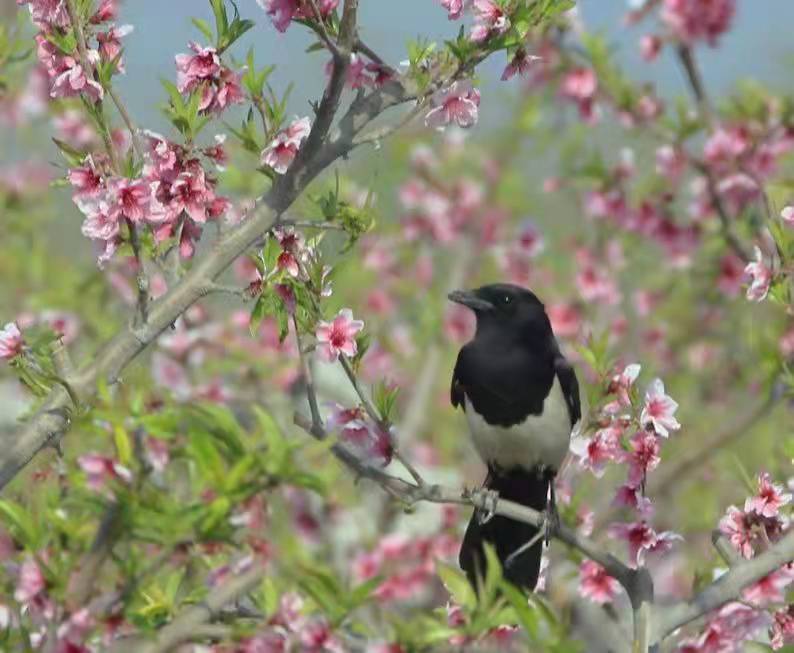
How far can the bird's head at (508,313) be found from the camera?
5504mm

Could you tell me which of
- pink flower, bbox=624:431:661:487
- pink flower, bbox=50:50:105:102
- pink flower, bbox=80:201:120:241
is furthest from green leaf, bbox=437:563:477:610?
pink flower, bbox=50:50:105:102

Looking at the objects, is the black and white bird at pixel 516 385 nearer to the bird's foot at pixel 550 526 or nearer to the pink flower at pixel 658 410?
the bird's foot at pixel 550 526

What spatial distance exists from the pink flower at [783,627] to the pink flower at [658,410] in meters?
0.62

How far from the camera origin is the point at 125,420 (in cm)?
297

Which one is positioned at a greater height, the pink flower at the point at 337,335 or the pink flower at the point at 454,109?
the pink flower at the point at 454,109

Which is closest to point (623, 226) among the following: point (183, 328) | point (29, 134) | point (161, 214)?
point (183, 328)

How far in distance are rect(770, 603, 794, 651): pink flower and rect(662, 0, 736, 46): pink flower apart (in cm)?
449

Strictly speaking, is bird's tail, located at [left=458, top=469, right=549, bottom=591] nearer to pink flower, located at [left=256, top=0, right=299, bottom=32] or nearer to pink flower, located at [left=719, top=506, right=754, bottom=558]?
pink flower, located at [left=719, top=506, right=754, bottom=558]

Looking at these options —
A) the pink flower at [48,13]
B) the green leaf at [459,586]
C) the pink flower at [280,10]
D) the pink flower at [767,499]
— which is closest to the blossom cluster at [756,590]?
the pink flower at [767,499]

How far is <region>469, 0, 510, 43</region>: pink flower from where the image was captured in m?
3.63

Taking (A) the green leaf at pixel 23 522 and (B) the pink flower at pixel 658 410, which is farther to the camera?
(B) the pink flower at pixel 658 410

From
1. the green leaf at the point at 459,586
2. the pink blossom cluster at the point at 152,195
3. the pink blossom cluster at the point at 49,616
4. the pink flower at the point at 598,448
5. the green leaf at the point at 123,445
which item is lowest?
the pink blossom cluster at the point at 49,616

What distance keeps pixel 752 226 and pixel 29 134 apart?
4.45m

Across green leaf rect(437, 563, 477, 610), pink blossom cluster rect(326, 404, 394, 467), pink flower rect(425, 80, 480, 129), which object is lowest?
green leaf rect(437, 563, 477, 610)
